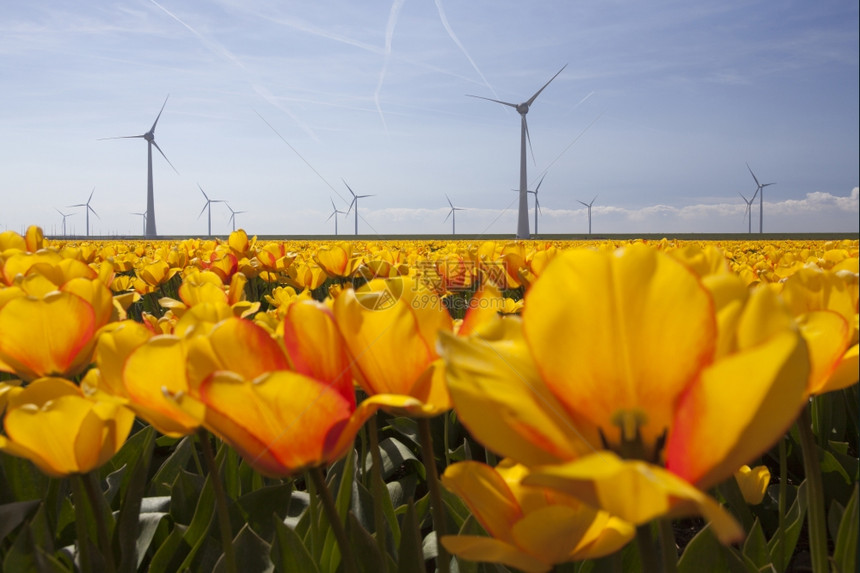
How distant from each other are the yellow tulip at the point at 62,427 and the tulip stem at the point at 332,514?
307mm

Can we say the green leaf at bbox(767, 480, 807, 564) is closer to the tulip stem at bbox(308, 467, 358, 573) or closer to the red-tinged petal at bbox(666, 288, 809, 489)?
the tulip stem at bbox(308, 467, 358, 573)

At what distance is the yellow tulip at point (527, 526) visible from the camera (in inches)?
25.1

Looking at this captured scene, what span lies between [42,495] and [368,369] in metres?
1.37

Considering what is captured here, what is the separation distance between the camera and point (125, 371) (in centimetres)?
75

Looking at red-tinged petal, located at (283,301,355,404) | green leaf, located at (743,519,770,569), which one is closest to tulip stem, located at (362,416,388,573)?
red-tinged petal, located at (283,301,355,404)

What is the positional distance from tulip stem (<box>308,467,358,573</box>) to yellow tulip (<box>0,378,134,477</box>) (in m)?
0.31

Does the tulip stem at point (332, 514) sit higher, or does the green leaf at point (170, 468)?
the tulip stem at point (332, 514)

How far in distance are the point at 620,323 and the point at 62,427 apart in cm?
79

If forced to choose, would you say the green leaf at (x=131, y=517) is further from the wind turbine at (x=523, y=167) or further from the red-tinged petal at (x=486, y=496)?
the wind turbine at (x=523, y=167)

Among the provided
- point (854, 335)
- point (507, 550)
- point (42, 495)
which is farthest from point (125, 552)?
point (854, 335)

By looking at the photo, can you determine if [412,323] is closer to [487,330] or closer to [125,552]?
[487,330]

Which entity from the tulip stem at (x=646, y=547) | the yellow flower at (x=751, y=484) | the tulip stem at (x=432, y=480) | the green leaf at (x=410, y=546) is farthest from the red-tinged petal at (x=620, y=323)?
the yellow flower at (x=751, y=484)

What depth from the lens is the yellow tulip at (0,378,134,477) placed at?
0.87 m

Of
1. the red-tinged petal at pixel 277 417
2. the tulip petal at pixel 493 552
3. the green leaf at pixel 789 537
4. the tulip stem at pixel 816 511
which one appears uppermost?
the red-tinged petal at pixel 277 417
